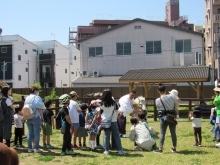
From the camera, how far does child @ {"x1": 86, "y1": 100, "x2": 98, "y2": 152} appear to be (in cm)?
859

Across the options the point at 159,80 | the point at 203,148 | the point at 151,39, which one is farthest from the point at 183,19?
the point at 203,148

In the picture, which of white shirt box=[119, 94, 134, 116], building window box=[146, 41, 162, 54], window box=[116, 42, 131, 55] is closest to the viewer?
white shirt box=[119, 94, 134, 116]

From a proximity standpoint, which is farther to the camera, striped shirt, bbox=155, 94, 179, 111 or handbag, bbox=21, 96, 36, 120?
handbag, bbox=21, 96, 36, 120

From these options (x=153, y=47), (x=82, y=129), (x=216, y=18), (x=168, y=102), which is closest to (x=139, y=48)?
(x=153, y=47)

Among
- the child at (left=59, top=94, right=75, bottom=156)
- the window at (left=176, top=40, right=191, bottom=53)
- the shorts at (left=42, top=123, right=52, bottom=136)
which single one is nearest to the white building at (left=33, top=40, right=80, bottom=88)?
the window at (left=176, top=40, right=191, bottom=53)

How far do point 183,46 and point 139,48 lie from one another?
443 centimetres

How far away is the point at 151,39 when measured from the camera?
3300cm

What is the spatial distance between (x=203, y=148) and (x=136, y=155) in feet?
6.80

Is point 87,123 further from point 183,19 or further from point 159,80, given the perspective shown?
point 183,19

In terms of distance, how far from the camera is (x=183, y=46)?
32219 mm

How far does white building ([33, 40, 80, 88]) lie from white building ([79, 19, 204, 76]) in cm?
1742

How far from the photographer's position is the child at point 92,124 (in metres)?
8.59

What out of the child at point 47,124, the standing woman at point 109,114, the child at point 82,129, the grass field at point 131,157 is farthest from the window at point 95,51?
the standing woman at point 109,114

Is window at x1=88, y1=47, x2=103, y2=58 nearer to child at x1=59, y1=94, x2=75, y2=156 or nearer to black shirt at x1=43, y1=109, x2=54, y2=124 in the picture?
black shirt at x1=43, y1=109, x2=54, y2=124
